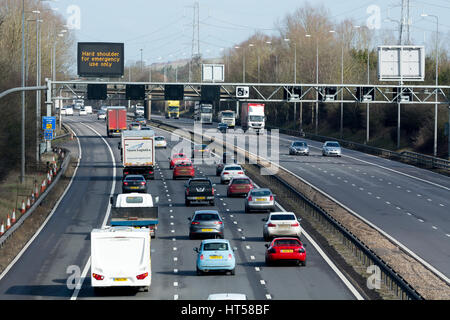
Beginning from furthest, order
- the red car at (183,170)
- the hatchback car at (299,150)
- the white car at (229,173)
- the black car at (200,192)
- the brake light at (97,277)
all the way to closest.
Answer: the hatchback car at (299,150) < the red car at (183,170) < the white car at (229,173) < the black car at (200,192) < the brake light at (97,277)

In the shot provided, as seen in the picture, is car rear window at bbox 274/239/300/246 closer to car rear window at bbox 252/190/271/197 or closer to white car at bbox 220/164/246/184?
car rear window at bbox 252/190/271/197

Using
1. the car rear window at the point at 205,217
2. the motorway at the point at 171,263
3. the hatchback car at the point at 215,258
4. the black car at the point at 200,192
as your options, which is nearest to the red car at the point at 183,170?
the motorway at the point at 171,263

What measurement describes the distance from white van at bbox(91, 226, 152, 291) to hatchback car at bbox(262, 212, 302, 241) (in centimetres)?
1284

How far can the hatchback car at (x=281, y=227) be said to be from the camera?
131 feet

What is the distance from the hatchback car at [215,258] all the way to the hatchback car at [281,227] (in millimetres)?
7915

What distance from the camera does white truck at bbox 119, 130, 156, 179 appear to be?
66625 mm

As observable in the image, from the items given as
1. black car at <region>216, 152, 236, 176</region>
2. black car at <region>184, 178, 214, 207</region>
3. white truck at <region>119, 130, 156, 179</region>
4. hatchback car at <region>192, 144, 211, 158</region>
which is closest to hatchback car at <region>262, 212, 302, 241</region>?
black car at <region>184, 178, 214, 207</region>

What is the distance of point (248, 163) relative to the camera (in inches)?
3159

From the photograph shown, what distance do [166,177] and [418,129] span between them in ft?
135

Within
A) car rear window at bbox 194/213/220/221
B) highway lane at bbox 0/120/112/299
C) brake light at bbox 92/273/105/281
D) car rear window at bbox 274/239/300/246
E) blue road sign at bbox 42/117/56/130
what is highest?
blue road sign at bbox 42/117/56/130

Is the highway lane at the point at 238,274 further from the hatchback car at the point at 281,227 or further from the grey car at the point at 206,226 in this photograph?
the hatchback car at the point at 281,227

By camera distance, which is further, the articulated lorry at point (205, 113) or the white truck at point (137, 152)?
the articulated lorry at point (205, 113)

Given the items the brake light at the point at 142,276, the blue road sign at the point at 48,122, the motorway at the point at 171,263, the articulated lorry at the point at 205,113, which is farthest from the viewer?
the articulated lorry at the point at 205,113
